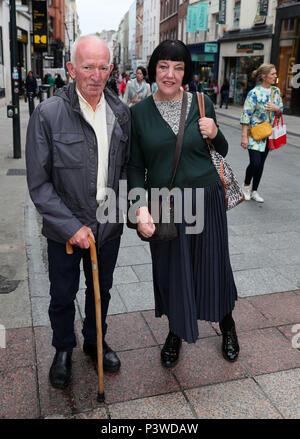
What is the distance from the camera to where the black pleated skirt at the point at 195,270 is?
8.73ft

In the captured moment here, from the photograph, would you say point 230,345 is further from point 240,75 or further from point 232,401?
point 240,75

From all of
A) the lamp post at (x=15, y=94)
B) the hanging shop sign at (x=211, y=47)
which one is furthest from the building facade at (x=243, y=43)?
the lamp post at (x=15, y=94)

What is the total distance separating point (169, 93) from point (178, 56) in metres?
0.20

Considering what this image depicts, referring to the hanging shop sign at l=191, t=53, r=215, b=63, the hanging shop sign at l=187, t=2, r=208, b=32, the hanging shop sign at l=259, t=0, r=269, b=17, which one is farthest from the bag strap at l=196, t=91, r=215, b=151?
the hanging shop sign at l=187, t=2, r=208, b=32

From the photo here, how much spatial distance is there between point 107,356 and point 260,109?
4.27m

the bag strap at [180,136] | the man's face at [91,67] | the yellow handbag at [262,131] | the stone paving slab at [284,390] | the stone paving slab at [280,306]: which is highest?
the man's face at [91,67]

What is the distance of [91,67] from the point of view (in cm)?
222

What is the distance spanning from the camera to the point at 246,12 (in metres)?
24.9

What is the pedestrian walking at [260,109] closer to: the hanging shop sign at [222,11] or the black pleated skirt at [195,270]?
the black pleated skirt at [195,270]

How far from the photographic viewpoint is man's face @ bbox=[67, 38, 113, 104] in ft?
7.24

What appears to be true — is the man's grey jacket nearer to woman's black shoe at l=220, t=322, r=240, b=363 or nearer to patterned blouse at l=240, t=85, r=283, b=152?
woman's black shoe at l=220, t=322, r=240, b=363

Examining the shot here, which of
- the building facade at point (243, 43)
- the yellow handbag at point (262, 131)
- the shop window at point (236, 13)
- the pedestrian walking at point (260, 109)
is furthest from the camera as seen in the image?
the shop window at point (236, 13)

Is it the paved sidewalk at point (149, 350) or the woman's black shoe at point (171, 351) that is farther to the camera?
the woman's black shoe at point (171, 351)

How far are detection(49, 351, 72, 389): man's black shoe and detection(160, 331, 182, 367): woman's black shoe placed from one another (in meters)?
0.59
